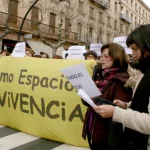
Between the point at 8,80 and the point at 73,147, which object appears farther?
the point at 8,80

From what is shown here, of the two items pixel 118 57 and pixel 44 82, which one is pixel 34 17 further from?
pixel 118 57

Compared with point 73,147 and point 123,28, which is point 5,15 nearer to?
point 73,147

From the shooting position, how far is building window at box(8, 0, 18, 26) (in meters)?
21.0

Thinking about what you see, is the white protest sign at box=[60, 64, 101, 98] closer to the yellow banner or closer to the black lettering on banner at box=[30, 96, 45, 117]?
the yellow banner

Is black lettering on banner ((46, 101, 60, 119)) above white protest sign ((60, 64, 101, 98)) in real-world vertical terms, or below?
below

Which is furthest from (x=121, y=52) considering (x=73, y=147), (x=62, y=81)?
(x=73, y=147)

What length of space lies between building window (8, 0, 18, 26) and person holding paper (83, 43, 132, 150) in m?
19.5

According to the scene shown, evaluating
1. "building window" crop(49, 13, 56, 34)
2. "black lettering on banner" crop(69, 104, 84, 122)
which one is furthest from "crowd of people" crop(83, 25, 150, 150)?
"building window" crop(49, 13, 56, 34)

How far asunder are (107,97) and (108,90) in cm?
7

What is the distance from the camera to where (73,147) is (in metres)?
3.72

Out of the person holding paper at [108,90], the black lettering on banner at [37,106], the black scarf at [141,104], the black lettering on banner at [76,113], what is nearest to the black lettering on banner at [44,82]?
the black lettering on banner at [37,106]

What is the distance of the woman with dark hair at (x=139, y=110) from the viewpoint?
159 cm

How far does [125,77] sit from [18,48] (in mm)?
4002

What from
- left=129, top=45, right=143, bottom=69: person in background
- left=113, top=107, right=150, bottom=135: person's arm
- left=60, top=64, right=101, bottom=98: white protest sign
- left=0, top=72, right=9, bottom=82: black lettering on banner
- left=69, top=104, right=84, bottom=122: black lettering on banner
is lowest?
left=69, top=104, right=84, bottom=122: black lettering on banner
